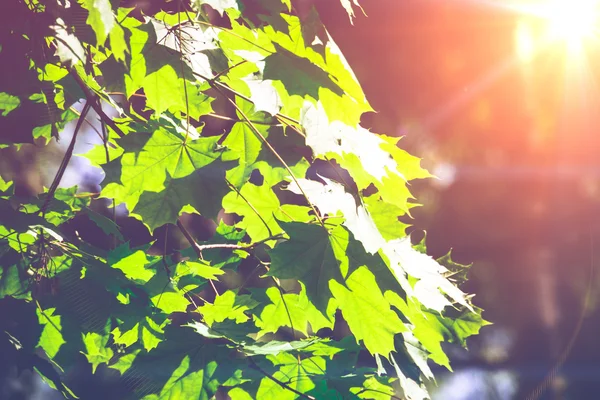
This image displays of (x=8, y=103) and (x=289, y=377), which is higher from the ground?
(x=8, y=103)

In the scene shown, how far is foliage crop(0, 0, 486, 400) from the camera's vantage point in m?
0.97

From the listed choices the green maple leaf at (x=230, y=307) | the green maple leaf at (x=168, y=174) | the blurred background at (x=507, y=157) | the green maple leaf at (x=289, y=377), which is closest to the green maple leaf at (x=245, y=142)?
the green maple leaf at (x=168, y=174)

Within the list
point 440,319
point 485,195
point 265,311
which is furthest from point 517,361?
point 265,311

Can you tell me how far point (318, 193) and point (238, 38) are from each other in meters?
0.32

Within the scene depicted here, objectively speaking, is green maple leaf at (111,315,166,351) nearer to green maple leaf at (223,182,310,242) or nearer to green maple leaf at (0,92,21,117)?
green maple leaf at (223,182,310,242)

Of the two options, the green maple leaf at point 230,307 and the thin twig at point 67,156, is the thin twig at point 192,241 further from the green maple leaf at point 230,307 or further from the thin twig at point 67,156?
the thin twig at point 67,156

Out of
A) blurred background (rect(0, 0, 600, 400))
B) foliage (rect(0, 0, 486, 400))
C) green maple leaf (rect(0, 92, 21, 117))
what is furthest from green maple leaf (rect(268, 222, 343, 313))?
blurred background (rect(0, 0, 600, 400))

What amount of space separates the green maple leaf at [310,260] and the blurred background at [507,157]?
337 centimetres

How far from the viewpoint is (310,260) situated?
99 centimetres

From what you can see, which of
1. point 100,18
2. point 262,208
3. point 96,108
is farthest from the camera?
point 262,208

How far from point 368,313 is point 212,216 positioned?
0.30 m

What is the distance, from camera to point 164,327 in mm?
1055

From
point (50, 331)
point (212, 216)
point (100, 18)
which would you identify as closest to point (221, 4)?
point (100, 18)

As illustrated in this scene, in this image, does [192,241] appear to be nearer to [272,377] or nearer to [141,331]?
[141,331]
